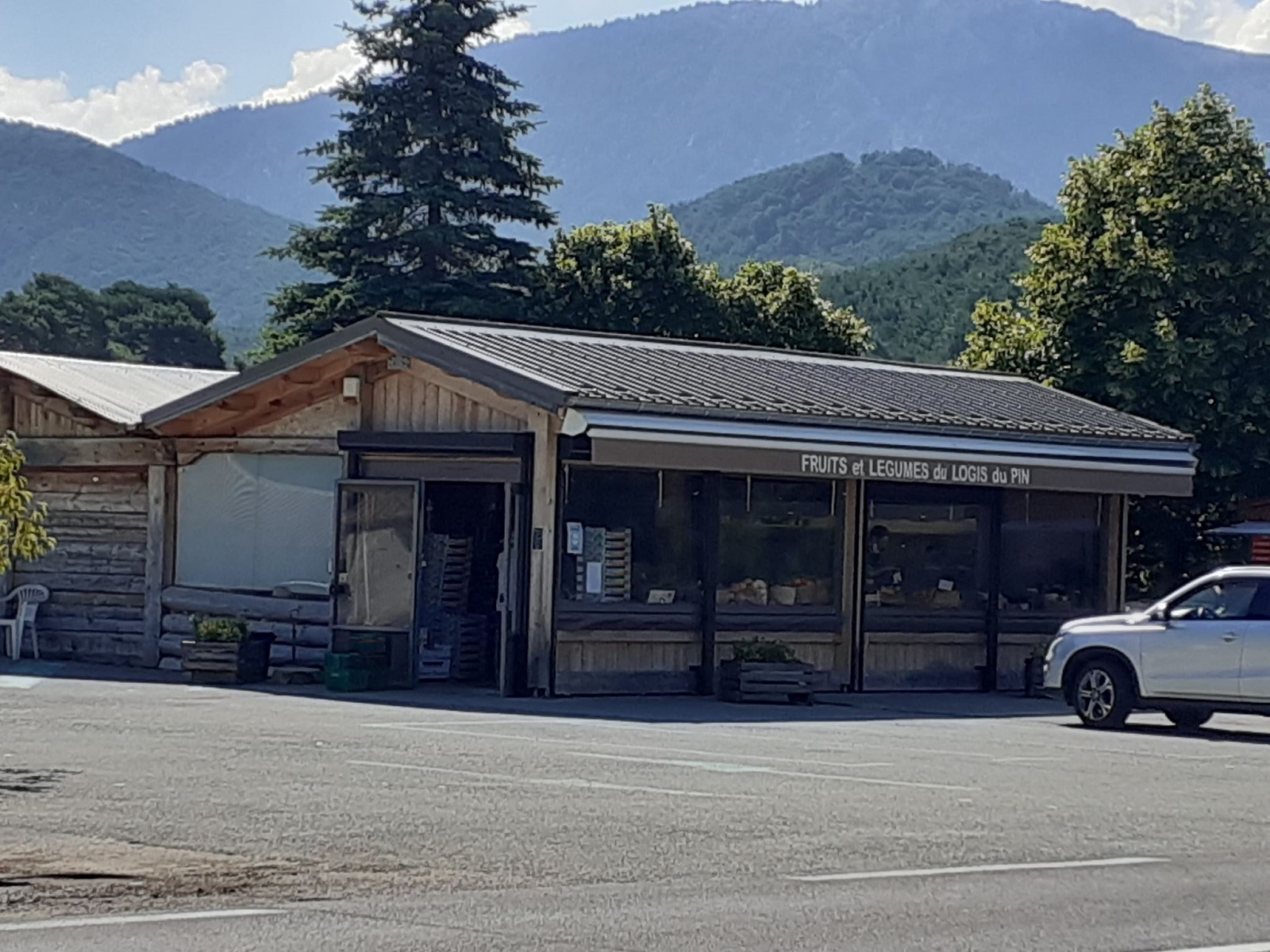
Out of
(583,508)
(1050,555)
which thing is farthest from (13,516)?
(1050,555)

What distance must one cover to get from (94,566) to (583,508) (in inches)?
308

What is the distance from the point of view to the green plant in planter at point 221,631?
23.1m

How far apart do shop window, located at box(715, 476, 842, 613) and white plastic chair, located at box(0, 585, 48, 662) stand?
9.31 m

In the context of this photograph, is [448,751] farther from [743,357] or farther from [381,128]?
[381,128]

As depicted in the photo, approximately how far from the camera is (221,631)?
75.7ft

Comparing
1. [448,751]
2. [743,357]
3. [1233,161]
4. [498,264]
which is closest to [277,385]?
[743,357]

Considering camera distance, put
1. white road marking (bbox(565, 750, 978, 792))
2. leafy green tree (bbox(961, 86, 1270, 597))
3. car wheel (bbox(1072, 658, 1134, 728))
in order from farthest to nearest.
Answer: leafy green tree (bbox(961, 86, 1270, 597)) → car wheel (bbox(1072, 658, 1134, 728)) → white road marking (bbox(565, 750, 978, 792))

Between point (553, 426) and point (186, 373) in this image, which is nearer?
point (553, 426)

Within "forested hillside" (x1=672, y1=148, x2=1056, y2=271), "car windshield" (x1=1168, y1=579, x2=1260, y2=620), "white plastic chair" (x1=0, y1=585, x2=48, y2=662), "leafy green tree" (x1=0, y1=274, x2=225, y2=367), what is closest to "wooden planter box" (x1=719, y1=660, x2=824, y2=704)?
"car windshield" (x1=1168, y1=579, x2=1260, y2=620)

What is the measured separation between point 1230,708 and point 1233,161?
1777 cm

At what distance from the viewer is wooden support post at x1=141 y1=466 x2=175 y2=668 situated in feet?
84.2

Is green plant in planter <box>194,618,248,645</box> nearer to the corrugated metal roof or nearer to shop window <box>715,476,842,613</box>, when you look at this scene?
the corrugated metal roof

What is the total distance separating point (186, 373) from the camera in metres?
31.3

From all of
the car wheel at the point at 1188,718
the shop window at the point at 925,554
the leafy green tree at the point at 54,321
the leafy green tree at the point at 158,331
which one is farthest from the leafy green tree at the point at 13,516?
the leafy green tree at the point at 158,331
